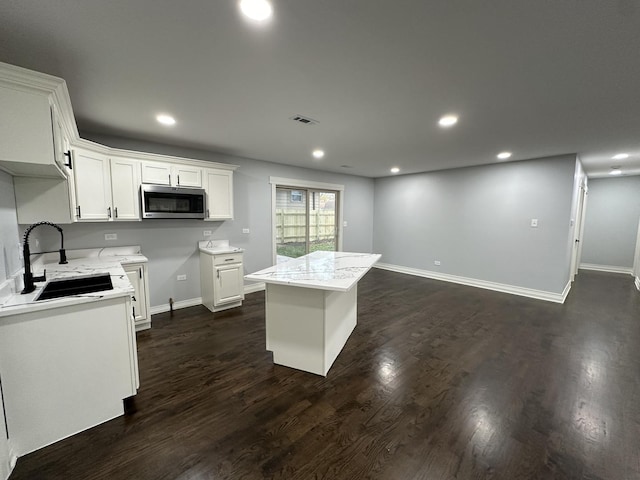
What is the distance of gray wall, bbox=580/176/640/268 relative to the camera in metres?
6.41

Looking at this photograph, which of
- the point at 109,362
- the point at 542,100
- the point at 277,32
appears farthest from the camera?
the point at 542,100

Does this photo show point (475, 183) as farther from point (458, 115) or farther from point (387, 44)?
point (387, 44)

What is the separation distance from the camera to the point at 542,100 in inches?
90.4

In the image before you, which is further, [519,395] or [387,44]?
[519,395]

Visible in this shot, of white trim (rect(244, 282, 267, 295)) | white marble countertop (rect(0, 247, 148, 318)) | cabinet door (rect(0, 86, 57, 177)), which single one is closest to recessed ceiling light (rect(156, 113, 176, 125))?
cabinet door (rect(0, 86, 57, 177))

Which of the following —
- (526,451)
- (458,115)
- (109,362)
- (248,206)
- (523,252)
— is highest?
(458,115)

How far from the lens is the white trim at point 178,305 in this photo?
3791 mm

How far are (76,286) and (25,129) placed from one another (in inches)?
50.3

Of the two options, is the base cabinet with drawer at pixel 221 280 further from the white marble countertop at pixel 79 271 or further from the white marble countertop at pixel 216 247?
the white marble countertop at pixel 79 271

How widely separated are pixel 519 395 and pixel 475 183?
4351mm

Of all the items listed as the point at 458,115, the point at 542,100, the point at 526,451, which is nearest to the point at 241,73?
the point at 458,115

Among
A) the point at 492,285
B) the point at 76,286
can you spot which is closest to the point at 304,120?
the point at 76,286

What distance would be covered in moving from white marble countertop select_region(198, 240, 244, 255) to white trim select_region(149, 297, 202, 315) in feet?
2.70

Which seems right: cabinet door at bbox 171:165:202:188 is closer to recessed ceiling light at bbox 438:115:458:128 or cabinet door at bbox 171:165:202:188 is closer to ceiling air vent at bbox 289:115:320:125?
ceiling air vent at bbox 289:115:320:125
